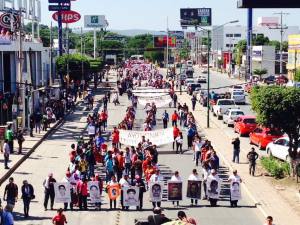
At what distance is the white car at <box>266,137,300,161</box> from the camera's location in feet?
108

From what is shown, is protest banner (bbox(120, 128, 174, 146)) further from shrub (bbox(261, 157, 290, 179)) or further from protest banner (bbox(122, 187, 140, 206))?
protest banner (bbox(122, 187, 140, 206))

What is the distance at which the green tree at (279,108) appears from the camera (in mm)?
27812

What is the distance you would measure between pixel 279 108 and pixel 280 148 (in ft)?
19.7

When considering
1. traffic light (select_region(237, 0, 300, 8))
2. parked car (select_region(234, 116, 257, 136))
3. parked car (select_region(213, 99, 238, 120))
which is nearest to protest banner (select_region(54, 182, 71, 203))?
traffic light (select_region(237, 0, 300, 8))

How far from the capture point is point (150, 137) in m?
36.6

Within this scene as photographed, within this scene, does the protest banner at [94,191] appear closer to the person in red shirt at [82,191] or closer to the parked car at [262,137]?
the person in red shirt at [82,191]

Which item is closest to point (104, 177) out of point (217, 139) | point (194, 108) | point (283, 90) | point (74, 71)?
point (283, 90)

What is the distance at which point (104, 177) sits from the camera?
96.0 ft

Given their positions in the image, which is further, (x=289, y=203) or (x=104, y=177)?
(x=104, y=177)

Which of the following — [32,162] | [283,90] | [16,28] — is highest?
[16,28]

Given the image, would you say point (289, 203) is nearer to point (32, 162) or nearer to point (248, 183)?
point (248, 183)

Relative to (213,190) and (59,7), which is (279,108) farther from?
(59,7)

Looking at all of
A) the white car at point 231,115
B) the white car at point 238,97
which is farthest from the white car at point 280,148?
the white car at point 238,97

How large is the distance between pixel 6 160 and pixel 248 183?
1039 cm
